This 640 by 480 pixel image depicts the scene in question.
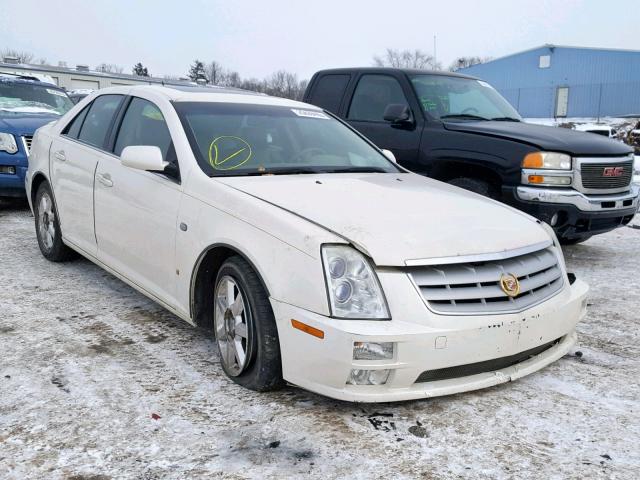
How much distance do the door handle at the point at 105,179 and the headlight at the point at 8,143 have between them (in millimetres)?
3930

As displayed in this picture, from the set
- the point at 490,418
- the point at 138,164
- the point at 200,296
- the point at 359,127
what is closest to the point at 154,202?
the point at 138,164

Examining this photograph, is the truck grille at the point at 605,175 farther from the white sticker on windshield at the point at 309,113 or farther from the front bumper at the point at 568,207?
the white sticker on windshield at the point at 309,113

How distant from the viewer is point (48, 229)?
542cm

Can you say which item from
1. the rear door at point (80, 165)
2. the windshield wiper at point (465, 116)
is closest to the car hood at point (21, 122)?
the rear door at point (80, 165)

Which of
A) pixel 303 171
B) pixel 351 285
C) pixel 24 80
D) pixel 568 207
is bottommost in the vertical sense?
pixel 568 207

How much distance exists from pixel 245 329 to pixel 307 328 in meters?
0.47

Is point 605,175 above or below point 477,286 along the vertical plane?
above

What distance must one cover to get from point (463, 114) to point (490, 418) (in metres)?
4.13

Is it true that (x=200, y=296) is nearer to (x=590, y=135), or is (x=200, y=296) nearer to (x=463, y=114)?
(x=463, y=114)

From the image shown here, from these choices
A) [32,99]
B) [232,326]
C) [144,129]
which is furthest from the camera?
[32,99]

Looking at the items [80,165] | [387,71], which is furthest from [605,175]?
[80,165]

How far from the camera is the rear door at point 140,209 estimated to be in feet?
12.0

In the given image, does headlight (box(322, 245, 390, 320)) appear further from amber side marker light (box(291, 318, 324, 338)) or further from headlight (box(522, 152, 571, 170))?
headlight (box(522, 152, 571, 170))

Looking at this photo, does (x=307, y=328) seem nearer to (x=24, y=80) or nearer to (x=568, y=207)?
(x=568, y=207)
